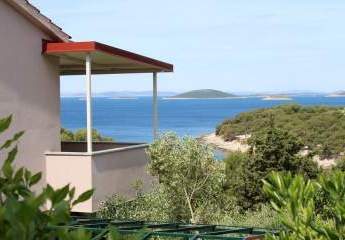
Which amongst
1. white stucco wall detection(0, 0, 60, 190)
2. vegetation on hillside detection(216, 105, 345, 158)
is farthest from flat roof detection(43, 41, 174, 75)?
vegetation on hillside detection(216, 105, 345, 158)

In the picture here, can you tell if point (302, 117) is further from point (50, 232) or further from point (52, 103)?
point (50, 232)

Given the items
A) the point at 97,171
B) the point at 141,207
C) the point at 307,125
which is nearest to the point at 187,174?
the point at 141,207

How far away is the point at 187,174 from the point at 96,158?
6.90 feet

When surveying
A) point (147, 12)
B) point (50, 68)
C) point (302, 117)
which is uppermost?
point (147, 12)

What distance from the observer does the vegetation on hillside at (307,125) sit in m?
50.7

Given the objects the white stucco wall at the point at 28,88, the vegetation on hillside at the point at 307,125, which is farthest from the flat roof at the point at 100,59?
the vegetation on hillside at the point at 307,125

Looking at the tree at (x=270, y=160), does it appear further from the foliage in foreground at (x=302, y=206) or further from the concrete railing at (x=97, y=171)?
the foliage in foreground at (x=302, y=206)

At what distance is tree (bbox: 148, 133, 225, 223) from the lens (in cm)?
1310

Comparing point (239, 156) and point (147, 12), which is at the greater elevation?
point (147, 12)

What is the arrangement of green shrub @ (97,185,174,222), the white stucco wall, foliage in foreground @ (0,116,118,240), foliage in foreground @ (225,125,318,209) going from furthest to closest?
foliage in foreground @ (225,125,318,209)
green shrub @ (97,185,174,222)
the white stucco wall
foliage in foreground @ (0,116,118,240)

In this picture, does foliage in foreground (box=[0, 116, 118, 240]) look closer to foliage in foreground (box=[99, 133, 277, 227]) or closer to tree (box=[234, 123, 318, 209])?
foliage in foreground (box=[99, 133, 277, 227])

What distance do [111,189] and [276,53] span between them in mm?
85430

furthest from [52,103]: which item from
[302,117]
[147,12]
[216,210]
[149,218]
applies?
[302,117]

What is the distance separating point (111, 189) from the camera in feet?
42.2
